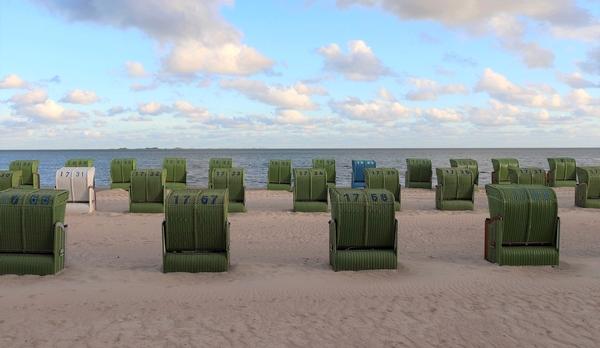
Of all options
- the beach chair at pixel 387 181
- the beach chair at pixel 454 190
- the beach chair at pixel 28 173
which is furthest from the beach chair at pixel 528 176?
the beach chair at pixel 28 173

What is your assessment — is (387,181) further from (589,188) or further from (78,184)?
(78,184)

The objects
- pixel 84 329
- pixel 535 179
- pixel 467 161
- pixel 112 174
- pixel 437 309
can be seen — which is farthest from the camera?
pixel 467 161

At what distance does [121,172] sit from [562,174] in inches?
921

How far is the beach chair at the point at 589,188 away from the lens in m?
19.5

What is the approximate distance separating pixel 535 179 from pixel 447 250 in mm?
13235

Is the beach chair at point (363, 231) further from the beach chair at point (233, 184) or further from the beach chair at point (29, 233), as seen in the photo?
the beach chair at point (233, 184)

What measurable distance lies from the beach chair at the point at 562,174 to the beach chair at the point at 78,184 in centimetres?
2282

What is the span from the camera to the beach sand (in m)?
6.39

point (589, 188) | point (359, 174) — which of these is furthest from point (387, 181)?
point (589, 188)

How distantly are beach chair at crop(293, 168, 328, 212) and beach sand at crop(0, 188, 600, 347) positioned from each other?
5.66m

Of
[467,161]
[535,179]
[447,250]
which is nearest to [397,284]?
[447,250]

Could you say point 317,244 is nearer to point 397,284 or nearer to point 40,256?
point 397,284

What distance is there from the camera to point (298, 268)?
993 cm

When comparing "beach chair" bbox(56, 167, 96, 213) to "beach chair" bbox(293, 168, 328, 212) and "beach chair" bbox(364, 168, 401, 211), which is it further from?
"beach chair" bbox(364, 168, 401, 211)
